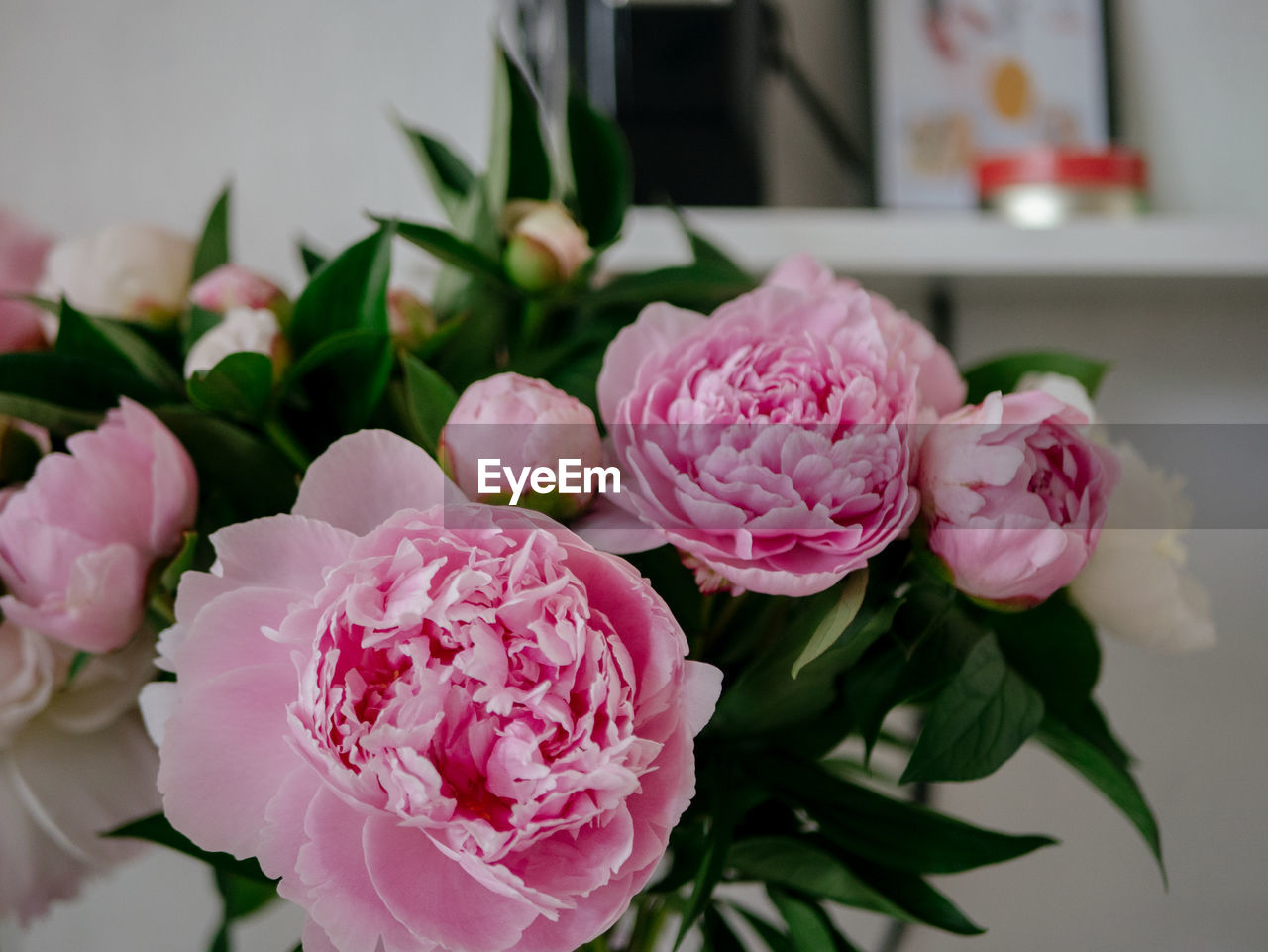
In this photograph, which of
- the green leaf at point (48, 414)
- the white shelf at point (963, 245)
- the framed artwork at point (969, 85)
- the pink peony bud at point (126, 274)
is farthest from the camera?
the framed artwork at point (969, 85)

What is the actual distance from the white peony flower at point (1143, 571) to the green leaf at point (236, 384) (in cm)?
27

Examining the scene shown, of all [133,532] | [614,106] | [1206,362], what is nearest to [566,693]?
[133,532]

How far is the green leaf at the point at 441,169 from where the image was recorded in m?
0.41

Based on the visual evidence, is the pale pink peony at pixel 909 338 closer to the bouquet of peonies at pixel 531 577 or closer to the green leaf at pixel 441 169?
the bouquet of peonies at pixel 531 577

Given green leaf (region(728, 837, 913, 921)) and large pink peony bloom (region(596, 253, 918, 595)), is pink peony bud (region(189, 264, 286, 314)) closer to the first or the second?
large pink peony bloom (region(596, 253, 918, 595))

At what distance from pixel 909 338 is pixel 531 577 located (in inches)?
5.5

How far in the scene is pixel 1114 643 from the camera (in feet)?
2.31

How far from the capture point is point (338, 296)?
13.6 inches

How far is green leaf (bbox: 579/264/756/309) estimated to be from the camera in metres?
0.36

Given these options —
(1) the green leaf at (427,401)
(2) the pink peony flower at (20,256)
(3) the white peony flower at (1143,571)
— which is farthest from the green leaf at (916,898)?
(2) the pink peony flower at (20,256)

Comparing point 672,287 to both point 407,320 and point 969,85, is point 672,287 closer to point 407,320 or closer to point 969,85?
point 407,320

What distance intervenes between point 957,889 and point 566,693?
0.58 meters

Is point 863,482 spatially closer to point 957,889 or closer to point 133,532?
point 133,532

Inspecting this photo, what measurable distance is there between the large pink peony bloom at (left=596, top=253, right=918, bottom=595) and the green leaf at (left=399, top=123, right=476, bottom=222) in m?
0.19
